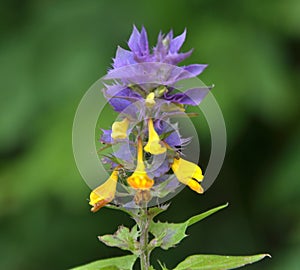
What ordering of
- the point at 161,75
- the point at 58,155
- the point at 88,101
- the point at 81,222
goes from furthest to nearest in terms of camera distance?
the point at 81,222, the point at 58,155, the point at 88,101, the point at 161,75

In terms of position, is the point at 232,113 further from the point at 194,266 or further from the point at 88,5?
the point at 194,266

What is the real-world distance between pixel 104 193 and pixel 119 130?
0.14 metres

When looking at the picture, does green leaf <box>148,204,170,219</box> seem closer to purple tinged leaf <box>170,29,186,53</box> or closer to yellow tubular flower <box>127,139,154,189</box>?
yellow tubular flower <box>127,139,154,189</box>

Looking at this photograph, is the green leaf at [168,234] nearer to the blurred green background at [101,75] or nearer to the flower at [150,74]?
the flower at [150,74]

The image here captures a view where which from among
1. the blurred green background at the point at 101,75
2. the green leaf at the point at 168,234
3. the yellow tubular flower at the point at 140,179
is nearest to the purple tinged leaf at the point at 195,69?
the yellow tubular flower at the point at 140,179

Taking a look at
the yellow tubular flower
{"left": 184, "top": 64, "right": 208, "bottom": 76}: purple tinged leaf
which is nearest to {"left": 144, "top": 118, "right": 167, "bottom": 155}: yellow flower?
the yellow tubular flower

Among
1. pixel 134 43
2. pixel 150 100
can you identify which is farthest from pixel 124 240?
pixel 134 43

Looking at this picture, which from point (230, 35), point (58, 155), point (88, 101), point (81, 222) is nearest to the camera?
point (88, 101)

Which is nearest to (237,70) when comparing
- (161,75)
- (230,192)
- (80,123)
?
(230,192)

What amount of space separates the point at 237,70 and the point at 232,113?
26 centimetres

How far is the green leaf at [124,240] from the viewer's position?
4.72 feet

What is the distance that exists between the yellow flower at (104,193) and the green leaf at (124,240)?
0.11 meters

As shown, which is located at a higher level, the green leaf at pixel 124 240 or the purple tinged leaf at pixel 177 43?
the purple tinged leaf at pixel 177 43

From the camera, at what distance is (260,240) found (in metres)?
4.33
